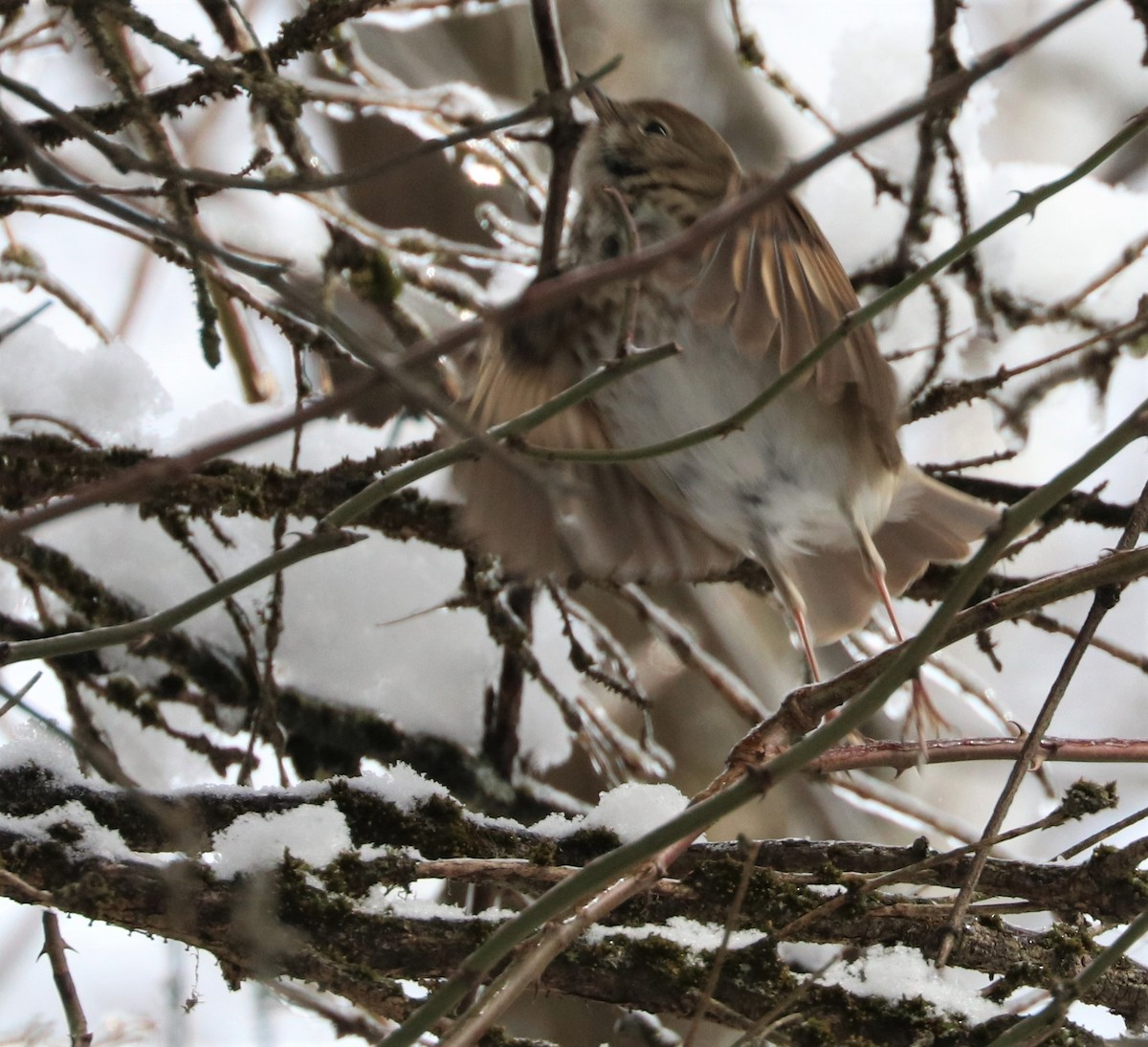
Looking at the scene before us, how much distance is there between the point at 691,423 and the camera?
1871 mm

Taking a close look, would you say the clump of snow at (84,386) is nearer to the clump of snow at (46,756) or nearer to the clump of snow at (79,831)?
the clump of snow at (46,756)

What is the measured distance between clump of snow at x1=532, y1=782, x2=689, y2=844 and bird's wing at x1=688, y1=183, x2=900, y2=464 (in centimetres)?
50

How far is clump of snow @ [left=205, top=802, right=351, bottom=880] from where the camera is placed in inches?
46.6

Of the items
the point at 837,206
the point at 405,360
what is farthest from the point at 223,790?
the point at 837,206

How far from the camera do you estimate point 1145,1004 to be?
1227 millimetres

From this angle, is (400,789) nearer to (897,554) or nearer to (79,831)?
(79,831)

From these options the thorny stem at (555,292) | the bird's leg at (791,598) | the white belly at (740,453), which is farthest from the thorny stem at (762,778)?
the bird's leg at (791,598)

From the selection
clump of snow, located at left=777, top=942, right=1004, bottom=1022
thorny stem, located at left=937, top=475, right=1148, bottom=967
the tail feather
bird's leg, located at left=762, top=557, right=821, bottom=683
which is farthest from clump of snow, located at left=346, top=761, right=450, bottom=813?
the tail feather

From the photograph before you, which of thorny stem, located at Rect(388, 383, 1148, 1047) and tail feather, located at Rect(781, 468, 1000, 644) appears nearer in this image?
thorny stem, located at Rect(388, 383, 1148, 1047)

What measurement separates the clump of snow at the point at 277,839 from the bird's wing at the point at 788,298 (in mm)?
679

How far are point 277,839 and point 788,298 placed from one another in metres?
0.85

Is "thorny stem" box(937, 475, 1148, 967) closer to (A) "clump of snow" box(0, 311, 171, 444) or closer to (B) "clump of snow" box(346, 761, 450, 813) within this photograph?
(B) "clump of snow" box(346, 761, 450, 813)

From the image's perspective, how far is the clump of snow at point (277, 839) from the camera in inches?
46.6

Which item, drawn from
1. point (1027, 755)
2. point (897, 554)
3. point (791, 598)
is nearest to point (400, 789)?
point (1027, 755)
